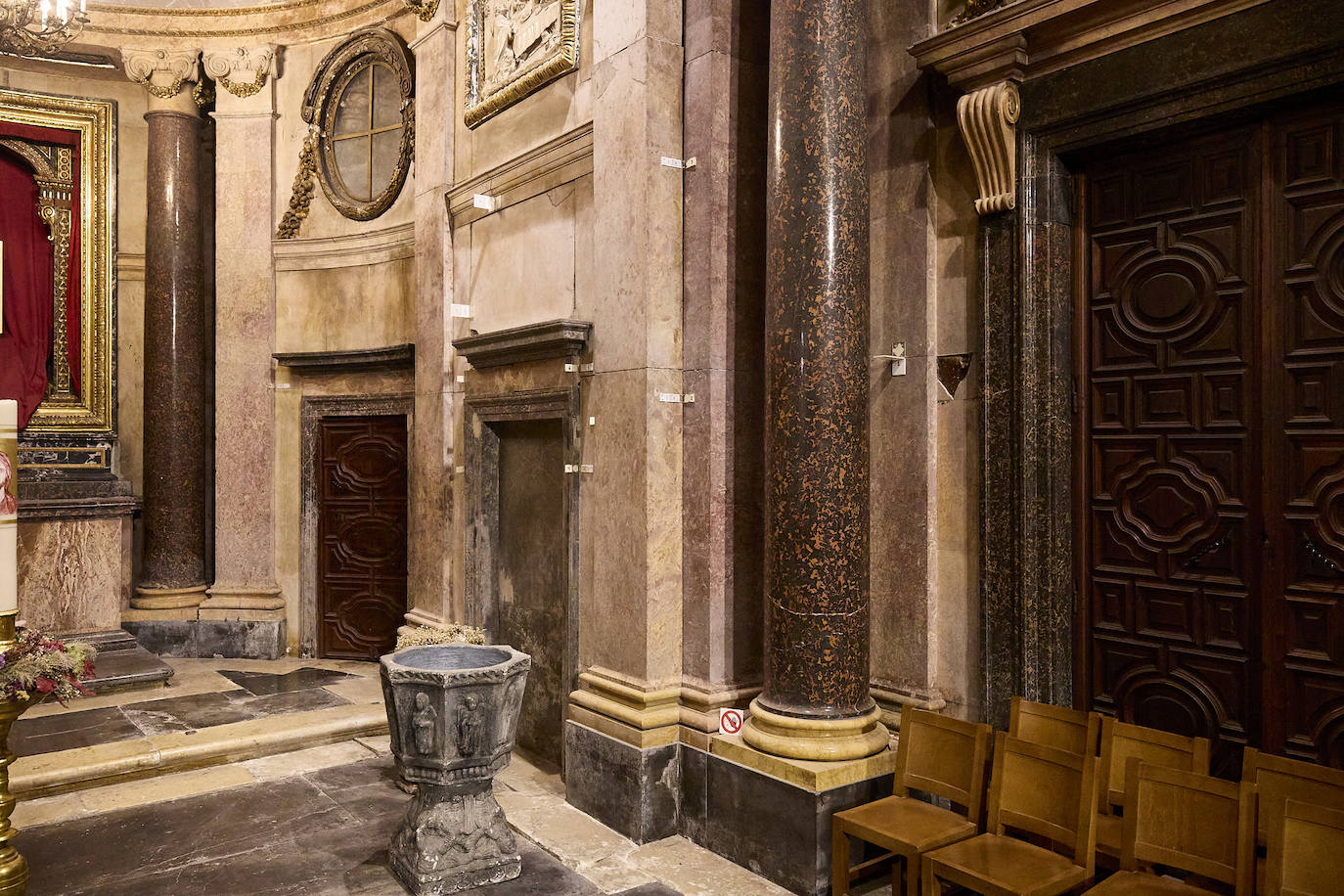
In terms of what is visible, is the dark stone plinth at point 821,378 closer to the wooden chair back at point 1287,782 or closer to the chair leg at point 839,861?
the chair leg at point 839,861

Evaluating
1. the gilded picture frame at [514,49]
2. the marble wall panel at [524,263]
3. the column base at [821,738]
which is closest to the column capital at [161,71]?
the gilded picture frame at [514,49]

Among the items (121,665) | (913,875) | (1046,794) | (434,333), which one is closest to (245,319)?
(434,333)

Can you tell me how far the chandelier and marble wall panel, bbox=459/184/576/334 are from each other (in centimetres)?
311

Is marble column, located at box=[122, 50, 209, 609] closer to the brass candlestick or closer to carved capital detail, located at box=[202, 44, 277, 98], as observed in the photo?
carved capital detail, located at box=[202, 44, 277, 98]

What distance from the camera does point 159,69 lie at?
8.77m

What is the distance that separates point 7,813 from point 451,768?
1.79m

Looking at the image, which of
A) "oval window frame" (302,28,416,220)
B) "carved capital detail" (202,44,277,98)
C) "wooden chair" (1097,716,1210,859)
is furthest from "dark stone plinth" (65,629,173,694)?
"wooden chair" (1097,716,1210,859)

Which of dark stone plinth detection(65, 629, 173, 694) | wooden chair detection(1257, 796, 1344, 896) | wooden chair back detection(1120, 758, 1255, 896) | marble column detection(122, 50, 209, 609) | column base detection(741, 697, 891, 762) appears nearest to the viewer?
wooden chair detection(1257, 796, 1344, 896)

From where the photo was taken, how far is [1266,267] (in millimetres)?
3646

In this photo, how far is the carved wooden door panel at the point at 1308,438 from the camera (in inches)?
137

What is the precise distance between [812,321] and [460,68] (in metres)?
4.03

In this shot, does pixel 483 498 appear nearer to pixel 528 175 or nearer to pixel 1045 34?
pixel 528 175

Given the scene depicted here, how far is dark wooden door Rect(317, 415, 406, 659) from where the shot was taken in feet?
27.7

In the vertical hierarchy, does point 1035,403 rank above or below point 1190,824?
above
